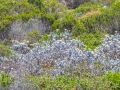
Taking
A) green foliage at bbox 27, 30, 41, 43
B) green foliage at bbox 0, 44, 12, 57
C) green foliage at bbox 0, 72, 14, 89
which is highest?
green foliage at bbox 0, 72, 14, 89

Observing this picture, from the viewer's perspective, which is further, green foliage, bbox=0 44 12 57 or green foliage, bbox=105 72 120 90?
green foliage, bbox=0 44 12 57

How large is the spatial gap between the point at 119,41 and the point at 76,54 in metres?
1.44

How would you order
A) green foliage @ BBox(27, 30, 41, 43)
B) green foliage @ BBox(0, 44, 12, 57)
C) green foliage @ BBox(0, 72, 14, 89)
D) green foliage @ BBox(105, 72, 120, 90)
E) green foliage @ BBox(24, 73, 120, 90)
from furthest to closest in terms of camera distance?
green foliage @ BBox(27, 30, 41, 43) → green foliage @ BBox(0, 44, 12, 57) → green foliage @ BBox(0, 72, 14, 89) → green foliage @ BBox(105, 72, 120, 90) → green foliage @ BBox(24, 73, 120, 90)

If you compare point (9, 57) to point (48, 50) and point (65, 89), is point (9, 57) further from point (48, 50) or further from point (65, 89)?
point (65, 89)

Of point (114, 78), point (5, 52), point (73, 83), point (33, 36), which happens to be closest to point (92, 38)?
point (33, 36)

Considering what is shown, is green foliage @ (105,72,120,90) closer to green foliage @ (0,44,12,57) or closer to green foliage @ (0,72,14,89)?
green foliage @ (0,72,14,89)

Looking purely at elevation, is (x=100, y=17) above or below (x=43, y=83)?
below

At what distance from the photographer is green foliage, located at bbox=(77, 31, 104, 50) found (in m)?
11.5

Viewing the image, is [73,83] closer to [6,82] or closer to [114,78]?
[114,78]

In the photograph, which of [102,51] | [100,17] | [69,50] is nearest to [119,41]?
[102,51]

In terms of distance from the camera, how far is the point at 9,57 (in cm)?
1020

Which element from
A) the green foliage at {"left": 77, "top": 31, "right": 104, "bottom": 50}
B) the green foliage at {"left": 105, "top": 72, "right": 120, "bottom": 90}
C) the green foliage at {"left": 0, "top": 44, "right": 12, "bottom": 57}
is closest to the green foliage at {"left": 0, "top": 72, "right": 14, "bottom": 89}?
the green foliage at {"left": 105, "top": 72, "right": 120, "bottom": 90}

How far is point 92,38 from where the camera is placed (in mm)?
12164

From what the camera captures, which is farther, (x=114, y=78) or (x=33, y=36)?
(x=33, y=36)
